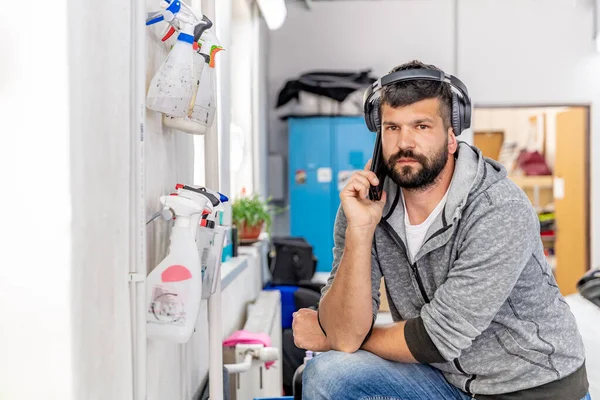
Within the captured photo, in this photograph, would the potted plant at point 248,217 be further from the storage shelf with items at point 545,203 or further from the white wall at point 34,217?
the storage shelf with items at point 545,203

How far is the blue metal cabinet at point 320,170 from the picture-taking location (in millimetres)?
5801

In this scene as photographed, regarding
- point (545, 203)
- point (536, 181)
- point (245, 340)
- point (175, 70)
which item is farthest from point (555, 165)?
point (175, 70)

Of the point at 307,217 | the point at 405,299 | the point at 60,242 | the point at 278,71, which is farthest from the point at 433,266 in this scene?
the point at 278,71

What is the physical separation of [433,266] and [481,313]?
21 centimetres

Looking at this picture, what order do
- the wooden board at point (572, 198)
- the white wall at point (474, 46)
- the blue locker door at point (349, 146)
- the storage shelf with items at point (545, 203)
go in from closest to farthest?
the blue locker door at point (349, 146)
the white wall at point (474, 46)
the wooden board at point (572, 198)
the storage shelf with items at point (545, 203)

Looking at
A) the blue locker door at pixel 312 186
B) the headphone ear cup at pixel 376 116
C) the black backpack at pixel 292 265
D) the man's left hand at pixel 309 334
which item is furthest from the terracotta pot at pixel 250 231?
the headphone ear cup at pixel 376 116

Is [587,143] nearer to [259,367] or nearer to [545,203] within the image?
[545,203]

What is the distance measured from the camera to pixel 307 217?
5895 mm

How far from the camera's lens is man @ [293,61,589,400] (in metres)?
1.54

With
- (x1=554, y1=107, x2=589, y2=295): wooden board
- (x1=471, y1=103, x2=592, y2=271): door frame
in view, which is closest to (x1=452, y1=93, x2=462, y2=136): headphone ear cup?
(x1=471, y1=103, x2=592, y2=271): door frame

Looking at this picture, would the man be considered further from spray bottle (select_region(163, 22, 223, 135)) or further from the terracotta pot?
the terracotta pot

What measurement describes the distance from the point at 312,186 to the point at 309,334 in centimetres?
411

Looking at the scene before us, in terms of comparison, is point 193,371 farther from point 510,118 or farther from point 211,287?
point 510,118

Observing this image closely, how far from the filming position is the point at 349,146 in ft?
19.1
